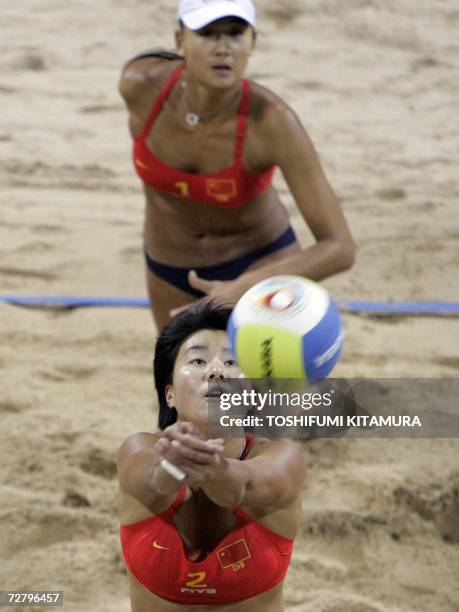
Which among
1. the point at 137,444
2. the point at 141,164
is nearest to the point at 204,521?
the point at 137,444

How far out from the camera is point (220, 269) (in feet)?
11.5

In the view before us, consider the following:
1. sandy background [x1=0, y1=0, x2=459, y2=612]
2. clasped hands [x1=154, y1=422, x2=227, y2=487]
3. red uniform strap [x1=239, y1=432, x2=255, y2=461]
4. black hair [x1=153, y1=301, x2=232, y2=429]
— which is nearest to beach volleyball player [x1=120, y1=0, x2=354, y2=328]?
black hair [x1=153, y1=301, x2=232, y2=429]

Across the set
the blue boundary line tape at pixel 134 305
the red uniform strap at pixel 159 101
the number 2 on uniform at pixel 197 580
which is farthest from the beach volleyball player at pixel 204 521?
the blue boundary line tape at pixel 134 305

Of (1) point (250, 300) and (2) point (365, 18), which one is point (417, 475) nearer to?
(1) point (250, 300)

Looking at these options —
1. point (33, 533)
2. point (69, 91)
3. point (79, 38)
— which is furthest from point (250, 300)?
point (79, 38)

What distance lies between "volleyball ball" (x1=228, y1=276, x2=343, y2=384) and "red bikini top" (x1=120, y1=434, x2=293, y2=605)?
0.32 metres

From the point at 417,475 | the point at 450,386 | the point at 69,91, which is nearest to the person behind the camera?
the point at 417,475

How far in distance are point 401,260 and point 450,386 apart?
1.13 metres

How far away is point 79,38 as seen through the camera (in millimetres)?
7246

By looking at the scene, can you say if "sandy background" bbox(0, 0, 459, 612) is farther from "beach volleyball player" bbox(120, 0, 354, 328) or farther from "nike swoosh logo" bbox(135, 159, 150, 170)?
"nike swoosh logo" bbox(135, 159, 150, 170)

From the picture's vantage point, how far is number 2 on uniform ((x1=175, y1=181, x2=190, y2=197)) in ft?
11.0

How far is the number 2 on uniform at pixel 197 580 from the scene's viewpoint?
7.38 feet

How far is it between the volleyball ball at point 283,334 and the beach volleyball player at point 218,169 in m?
0.59

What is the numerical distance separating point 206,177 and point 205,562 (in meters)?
1.41
